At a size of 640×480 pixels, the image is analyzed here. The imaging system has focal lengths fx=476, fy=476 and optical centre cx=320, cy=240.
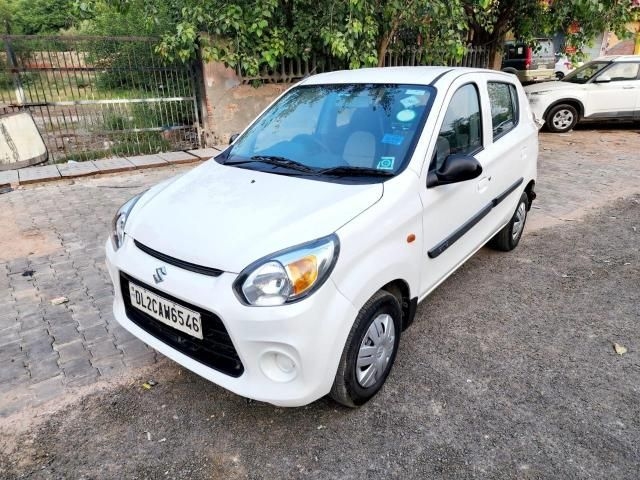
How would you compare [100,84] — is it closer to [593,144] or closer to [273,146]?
[273,146]

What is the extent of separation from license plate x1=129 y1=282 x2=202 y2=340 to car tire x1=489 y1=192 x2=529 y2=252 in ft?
10.2

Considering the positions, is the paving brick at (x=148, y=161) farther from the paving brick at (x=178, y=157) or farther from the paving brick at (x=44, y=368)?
the paving brick at (x=44, y=368)

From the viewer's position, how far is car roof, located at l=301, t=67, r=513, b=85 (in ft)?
10.4

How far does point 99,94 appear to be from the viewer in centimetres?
802

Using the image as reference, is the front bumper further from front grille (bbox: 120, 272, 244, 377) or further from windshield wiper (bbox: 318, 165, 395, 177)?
windshield wiper (bbox: 318, 165, 395, 177)

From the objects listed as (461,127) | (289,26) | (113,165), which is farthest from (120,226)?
(289,26)

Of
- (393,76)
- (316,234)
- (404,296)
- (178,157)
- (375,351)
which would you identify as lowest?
(178,157)

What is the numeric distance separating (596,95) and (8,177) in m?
11.5

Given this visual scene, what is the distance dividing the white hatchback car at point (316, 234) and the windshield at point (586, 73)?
8877 mm

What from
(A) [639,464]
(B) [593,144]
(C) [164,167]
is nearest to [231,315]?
(A) [639,464]

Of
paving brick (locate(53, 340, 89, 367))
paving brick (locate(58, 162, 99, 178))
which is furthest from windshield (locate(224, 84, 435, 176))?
paving brick (locate(58, 162, 99, 178))

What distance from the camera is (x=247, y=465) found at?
7.40 feet

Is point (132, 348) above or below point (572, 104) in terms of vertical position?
below

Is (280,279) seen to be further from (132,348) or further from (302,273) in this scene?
(132,348)
